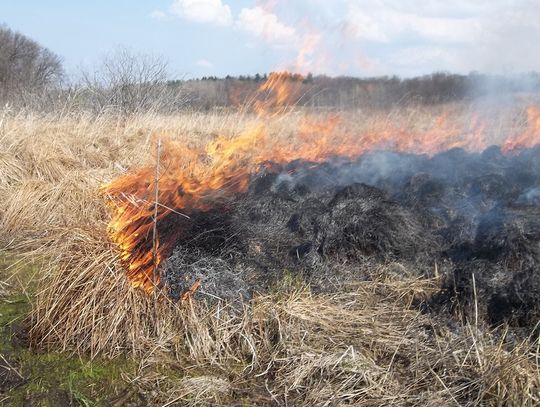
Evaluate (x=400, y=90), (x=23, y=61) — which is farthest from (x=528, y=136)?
(x=23, y=61)

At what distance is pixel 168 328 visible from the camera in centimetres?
343

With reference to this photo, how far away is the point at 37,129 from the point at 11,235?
3212 millimetres

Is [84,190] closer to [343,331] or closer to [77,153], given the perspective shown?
[77,153]

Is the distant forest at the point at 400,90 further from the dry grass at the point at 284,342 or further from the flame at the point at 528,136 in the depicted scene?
the dry grass at the point at 284,342

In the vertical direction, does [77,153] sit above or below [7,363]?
above

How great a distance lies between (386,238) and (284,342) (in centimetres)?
179

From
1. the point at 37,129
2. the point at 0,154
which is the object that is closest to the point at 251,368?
the point at 0,154

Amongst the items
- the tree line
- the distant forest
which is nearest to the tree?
the tree line

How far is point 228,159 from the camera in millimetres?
6469

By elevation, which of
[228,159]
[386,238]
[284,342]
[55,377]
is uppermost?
[228,159]

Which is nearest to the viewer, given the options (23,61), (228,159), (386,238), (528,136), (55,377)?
(55,377)

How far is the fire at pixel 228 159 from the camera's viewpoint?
385 centimetres

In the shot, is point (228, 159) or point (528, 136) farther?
point (528, 136)

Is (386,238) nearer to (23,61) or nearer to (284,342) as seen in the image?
(284,342)
